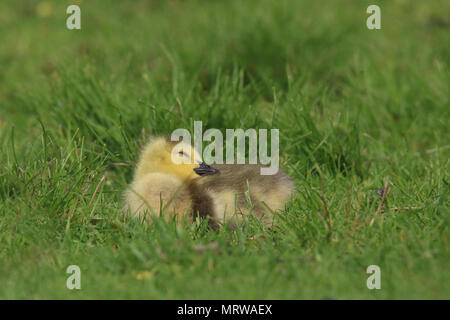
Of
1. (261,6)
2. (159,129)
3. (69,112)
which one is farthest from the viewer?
(261,6)

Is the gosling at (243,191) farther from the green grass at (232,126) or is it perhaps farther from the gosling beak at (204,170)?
the green grass at (232,126)

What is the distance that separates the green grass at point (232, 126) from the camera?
3.27m

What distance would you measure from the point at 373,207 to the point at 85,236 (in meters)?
1.71

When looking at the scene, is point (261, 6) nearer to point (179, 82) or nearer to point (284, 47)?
point (284, 47)

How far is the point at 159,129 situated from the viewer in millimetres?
4973

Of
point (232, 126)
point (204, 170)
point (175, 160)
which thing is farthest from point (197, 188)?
point (232, 126)

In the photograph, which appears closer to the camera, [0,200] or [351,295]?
[351,295]

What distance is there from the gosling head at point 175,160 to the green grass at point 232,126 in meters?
0.37

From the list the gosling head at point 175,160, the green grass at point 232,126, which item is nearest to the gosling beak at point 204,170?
the gosling head at point 175,160

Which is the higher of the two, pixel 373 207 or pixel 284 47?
pixel 284 47

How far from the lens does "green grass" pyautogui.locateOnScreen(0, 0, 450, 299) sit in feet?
10.7
